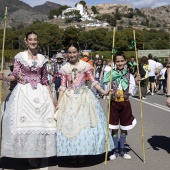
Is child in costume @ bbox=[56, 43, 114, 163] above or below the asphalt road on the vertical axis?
above

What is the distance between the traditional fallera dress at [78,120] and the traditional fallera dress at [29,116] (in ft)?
0.56

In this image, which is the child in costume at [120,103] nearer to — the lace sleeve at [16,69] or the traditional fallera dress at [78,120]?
the traditional fallera dress at [78,120]

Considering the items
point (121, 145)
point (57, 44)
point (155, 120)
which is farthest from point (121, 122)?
point (57, 44)

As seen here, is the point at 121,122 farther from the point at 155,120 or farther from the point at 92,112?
the point at 155,120

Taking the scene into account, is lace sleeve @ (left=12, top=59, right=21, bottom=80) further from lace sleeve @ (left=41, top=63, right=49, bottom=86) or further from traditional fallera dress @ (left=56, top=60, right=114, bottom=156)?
traditional fallera dress @ (left=56, top=60, right=114, bottom=156)

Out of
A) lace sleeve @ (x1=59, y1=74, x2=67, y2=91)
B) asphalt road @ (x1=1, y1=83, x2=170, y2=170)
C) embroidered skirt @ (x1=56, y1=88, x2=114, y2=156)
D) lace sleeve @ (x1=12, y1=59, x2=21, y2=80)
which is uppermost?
lace sleeve @ (x1=12, y1=59, x2=21, y2=80)

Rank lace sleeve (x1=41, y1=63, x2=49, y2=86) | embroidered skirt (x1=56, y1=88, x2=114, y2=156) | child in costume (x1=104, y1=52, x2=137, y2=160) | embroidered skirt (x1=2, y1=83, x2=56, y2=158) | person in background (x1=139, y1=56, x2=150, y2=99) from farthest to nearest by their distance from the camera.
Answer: person in background (x1=139, y1=56, x2=150, y2=99) → child in costume (x1=104, y1=52, x2=137, y2=160) → lace sleeve (x1=41, y1=63, x2=49, y2=86) → embroidered skirt (x1=56, y1=88, x2=114, y2=156) → embroidered skirt (x1=2, y1=83, x2=56, y2=158)

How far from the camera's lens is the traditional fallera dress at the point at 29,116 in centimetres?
525

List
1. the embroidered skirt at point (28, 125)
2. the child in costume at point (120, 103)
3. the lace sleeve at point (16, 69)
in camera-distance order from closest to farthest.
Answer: the embroidered skirt at point (28, 125), the lace sleeve at point (16, 69), the child in costume at point (120, 103)

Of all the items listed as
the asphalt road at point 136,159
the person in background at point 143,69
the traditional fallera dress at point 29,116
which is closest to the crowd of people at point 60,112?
the traditional fallera dress at point 29,116

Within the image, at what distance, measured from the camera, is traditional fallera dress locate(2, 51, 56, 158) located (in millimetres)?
5254

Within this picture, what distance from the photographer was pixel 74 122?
5445mm

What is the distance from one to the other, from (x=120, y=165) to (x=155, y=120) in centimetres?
442

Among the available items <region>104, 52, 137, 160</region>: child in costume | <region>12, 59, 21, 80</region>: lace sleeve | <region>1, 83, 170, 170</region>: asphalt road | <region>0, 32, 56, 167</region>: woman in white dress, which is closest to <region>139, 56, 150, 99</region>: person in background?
<region>1, 83, 170, 170</region>: asphalt road
